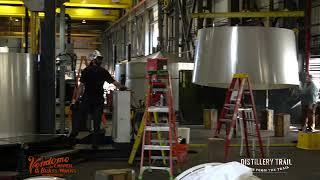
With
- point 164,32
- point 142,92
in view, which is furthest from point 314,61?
point 164,32

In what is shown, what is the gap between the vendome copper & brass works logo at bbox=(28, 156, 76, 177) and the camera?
5480 millimetres

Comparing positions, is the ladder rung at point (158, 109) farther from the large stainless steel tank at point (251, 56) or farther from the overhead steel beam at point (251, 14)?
the overhead steel beam at point (251, 14)

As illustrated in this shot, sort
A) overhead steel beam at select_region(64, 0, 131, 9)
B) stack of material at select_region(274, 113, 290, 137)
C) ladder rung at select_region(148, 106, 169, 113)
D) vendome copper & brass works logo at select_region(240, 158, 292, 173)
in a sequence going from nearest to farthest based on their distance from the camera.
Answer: ladder rung at select_region(148, 106, 169, 113)
vendome copper & brass works logo at select_region(240, 158, 292, 173)
stack of material at select_region(274, 113, 290, 137)
overhead steel beam at select_region(64, 0, 131, 9)

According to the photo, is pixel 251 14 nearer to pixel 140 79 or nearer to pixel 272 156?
pixel 272 156

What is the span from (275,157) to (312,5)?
587 cm

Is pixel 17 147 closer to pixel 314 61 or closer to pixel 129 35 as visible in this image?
pixel 314 61

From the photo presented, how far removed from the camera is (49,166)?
222 inches

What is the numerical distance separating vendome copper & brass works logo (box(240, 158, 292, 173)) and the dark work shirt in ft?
7.77

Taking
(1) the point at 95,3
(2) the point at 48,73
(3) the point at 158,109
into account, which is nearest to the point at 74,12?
(1) the point at 95,3

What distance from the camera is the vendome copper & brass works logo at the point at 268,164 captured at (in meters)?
6.58

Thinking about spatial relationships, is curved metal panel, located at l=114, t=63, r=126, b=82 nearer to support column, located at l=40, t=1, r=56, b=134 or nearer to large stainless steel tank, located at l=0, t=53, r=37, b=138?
support column, located at l=40, t=1, r=56, b=134

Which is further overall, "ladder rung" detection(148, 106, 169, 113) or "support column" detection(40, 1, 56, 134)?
Answer: "support column" detection(40, 1, 56, 134)

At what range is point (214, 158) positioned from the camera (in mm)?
6832

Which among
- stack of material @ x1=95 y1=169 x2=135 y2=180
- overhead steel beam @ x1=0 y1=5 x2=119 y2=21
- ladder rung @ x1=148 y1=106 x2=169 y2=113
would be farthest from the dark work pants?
overhead steel beam @ x1=0 y1=5 x2=119 y2=21
